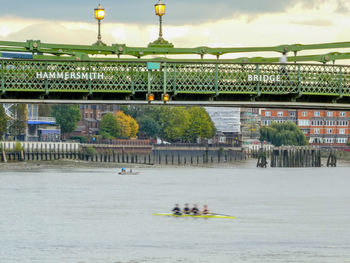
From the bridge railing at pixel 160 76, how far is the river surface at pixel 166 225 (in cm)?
1768

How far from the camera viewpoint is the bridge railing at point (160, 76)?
50.0m

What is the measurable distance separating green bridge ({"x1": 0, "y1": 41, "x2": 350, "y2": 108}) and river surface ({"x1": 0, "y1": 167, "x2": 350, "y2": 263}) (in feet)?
55.0

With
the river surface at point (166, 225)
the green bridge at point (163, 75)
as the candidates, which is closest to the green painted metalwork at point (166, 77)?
the green bridge at point (163, 75)

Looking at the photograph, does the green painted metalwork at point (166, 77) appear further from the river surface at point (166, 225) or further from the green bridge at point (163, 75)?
the river surface at point (166, 225)

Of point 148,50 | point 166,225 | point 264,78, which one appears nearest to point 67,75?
point 148,50

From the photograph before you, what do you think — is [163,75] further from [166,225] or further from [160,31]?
[166,225]

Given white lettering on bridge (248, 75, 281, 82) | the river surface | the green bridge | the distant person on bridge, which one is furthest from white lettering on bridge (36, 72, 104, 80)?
the river surface

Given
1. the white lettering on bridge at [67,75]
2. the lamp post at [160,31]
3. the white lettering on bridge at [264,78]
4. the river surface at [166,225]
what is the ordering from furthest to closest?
the river surface at [166,225], the white lettering on bridge at [264,78], the white lettering on bridge at [67,75], the lamp post at [160,31]

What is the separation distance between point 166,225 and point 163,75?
38824 millimetres

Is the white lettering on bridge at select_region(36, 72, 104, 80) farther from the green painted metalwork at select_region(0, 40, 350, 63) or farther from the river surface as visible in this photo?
the river surface

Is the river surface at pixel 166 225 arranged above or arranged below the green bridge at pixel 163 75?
below

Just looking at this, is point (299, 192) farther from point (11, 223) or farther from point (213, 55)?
point (213, 55)

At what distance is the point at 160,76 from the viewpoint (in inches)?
1993

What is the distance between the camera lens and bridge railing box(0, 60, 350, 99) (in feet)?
164
